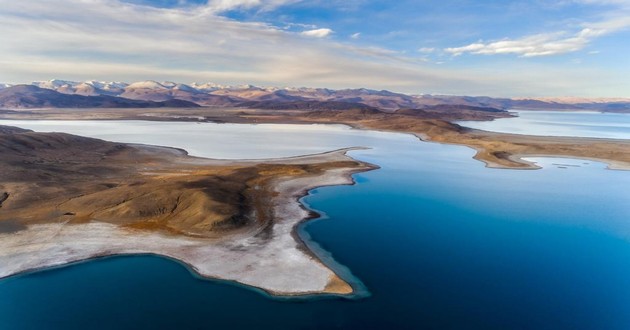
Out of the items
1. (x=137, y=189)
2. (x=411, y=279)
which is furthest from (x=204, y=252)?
(x=137, y=189)

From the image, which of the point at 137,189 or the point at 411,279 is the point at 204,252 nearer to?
the point at 411,279

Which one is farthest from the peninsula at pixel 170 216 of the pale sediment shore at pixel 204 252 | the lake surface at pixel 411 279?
the lake surface at pixel 411 279

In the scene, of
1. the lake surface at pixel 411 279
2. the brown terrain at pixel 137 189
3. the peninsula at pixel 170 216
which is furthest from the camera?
the brown terrain at pixel 137 189

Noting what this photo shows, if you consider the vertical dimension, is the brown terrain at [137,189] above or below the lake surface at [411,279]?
above

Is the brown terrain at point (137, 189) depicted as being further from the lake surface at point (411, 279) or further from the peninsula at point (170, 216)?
the lake surface at point (411, 279)

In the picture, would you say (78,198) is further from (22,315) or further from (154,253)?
(22,315)

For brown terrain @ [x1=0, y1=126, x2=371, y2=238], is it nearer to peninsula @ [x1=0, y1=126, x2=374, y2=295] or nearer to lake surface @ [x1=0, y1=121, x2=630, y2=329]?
peninsula @ [x1=0, y1=126, x2=374, y2=295]

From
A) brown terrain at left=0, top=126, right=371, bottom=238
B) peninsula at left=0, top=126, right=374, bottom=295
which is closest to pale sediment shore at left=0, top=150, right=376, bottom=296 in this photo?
peninsula at left=0, top=126, right=374, bottom=295
